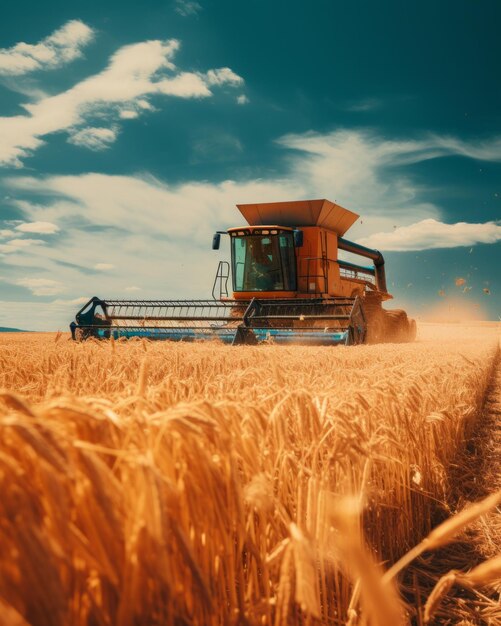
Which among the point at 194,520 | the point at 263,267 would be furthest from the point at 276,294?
the point at 194,520

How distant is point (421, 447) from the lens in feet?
7.97

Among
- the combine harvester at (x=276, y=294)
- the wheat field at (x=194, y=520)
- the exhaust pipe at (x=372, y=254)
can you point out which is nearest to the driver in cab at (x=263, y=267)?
the combine harvester at (x=276, y=294)

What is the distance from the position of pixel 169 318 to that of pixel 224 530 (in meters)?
11.6

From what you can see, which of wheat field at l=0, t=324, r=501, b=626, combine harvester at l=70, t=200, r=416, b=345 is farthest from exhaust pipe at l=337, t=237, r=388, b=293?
wheat field at l=0, t=324, r=501, b=626

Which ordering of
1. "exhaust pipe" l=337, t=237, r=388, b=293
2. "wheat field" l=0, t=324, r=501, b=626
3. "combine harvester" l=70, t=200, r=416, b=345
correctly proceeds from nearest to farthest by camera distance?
1. "wheat field" l=0, t=324, r=501, b=626
2. "combine harvester" l=70, t=200, r=416, b=345
3. "exhaust pipe" l=337, t=237, r=388, b=293

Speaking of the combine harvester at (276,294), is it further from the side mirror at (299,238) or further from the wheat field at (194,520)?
the wheat field at (194,520)

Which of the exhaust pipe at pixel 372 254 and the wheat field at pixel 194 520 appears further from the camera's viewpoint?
the exhaust pipe at pixel 372 254

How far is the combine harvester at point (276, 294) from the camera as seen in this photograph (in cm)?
1140

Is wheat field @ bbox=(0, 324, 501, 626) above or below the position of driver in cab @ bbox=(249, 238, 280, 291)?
below

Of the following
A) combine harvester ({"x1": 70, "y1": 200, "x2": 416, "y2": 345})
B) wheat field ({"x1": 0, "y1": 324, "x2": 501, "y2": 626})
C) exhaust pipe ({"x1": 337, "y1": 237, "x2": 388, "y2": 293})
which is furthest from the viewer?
exhaust pipe ({"x1": 337, "y1": 237, "x2": 388, "y2": 293})

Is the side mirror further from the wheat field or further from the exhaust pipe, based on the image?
the wheat field

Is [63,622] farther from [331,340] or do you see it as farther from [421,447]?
[331,340]

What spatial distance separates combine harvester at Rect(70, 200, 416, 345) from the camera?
11.4m

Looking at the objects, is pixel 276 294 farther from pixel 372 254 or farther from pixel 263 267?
pixel 372 254
